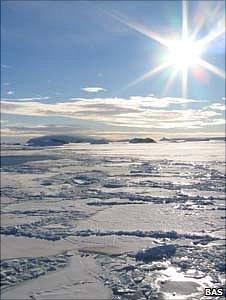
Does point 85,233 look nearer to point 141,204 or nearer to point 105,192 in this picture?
point 141,204

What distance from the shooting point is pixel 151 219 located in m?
9.27

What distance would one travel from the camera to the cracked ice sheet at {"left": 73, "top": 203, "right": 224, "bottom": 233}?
334 inches

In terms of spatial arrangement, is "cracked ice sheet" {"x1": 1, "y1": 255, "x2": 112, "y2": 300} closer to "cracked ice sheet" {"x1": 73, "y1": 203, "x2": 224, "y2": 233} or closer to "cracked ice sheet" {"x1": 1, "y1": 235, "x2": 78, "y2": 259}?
"cracked ice sheet" {"x1": 1, "y1": 235, "x2": 78, "y2": 259}

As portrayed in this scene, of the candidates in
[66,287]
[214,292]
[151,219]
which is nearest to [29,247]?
[66,287]

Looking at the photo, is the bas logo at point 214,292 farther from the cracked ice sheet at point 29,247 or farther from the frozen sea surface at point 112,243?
the cracked ice sheet at point 29,247

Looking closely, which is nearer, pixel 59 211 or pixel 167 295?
pixel 167 295

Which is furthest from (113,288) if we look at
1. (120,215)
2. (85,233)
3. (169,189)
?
(169,189)

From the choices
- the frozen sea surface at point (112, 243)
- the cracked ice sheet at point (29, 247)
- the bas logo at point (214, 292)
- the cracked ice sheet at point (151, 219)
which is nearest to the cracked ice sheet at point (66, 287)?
the frozen sea surface at point (112, 243)

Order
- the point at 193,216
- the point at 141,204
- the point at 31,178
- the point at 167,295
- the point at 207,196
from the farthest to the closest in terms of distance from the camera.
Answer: the point at 31,178
the point at 207,196
the point at 141,204
the point at 193,216
the point at 167,295

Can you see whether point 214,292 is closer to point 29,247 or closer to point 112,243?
point 112,243

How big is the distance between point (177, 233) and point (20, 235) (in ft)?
9.70

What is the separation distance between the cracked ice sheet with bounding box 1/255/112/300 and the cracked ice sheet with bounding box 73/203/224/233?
8.21 ft

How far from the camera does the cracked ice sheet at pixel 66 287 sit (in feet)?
16.9

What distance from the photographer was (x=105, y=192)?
13.5 metres
